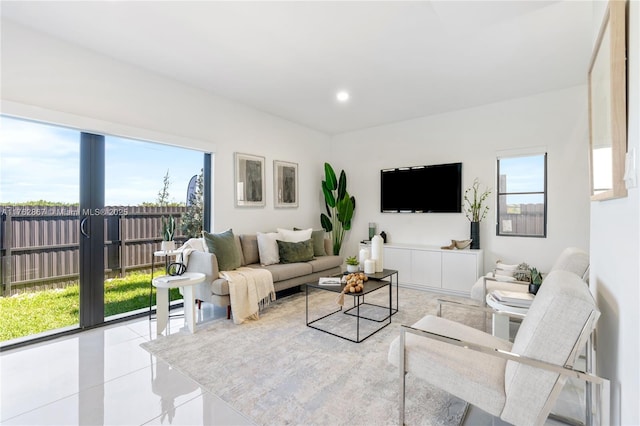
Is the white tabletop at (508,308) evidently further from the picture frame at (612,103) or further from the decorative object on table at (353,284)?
the decorative object on table at (353,284)

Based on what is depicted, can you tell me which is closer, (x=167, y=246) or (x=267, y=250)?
(x=167, y=246)

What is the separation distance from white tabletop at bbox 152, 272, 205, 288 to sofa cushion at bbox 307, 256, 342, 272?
1.69 m

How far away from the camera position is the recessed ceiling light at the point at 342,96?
4004 millimetres

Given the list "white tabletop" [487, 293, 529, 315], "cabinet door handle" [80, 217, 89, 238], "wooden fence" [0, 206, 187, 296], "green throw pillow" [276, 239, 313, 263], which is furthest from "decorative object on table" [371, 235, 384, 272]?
"cabinet door handle" [80, 217, 89, 238]

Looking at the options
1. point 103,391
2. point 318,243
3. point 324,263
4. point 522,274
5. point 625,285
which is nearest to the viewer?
point 625,285

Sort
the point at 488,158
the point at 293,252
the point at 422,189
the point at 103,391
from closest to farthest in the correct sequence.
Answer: the point at 103,391
the point at 293,252
the point at 488,158
the point at 422,189

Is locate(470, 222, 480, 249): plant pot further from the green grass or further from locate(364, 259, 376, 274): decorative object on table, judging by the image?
the green grass

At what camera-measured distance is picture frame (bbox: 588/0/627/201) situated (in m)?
1.08

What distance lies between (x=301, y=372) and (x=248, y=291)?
1.33 m

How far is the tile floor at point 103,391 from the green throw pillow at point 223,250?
1184 mm

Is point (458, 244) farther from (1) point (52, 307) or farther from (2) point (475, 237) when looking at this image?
(1) point (52, 307)

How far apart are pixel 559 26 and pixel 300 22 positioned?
89.9 inches

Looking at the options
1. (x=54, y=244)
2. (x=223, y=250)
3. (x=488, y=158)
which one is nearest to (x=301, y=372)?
(x=223, y=250)

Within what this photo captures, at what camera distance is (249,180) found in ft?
15.1
